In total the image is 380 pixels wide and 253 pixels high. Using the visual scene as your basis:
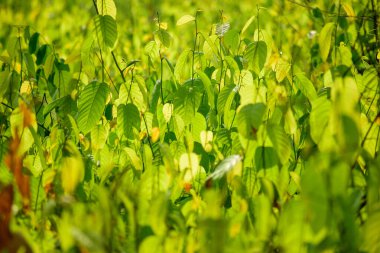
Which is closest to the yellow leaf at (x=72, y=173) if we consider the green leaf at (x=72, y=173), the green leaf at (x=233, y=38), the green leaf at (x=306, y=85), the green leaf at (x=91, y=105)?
the green leaf at (x=72, y=173)

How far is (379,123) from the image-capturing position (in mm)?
1267

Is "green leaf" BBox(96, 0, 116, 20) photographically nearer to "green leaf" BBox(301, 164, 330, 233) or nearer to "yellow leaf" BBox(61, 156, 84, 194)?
"yellow leaf" BBox(61, 156, 84, 194)

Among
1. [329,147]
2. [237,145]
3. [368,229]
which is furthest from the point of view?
[237,145]

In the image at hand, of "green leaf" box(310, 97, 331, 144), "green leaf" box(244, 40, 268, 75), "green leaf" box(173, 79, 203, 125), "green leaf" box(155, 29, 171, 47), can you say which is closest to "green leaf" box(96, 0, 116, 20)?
"green leaf" box(155, 29, 171, 47)

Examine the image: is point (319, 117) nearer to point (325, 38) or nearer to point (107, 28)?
point (325, 38)

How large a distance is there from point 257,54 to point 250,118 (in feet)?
1.68

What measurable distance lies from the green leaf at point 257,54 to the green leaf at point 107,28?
41cm

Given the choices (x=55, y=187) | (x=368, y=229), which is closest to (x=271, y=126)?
(x=368, y=229)

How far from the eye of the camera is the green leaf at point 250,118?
118 cm

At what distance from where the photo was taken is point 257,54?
5.40 feet

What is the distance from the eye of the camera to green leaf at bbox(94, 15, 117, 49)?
1.50m

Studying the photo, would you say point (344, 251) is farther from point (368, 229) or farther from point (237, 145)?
point (237, 145)

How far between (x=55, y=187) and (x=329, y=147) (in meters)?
0.62

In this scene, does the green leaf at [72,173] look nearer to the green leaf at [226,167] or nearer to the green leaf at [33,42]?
the green leaf at [226,167]
